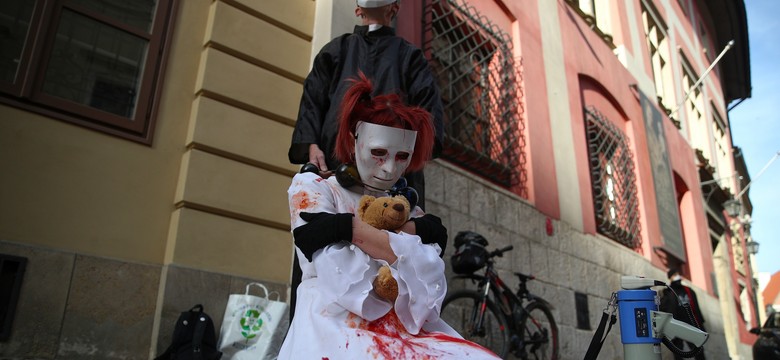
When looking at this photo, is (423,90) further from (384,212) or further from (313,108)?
(384,212)

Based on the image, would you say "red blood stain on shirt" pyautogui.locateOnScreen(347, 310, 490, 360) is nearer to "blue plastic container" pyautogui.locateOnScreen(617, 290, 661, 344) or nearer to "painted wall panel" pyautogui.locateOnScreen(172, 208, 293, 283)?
"blue plastic container" pyautogui.locateOnScreen(617, 290, 661, 344)

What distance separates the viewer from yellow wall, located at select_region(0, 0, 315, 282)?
2869 millimetres

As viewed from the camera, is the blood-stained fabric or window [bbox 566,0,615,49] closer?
the blood-stained fabric

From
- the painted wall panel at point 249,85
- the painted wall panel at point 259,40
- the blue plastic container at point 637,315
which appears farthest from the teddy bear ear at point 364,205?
the painted wall panel at point 259,40

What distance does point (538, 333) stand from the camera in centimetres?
461

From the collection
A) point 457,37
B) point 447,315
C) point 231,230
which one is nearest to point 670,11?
point 457,37

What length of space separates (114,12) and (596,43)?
24.6 ft

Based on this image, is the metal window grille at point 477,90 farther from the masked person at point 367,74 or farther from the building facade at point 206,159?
the masked person at point 367,74

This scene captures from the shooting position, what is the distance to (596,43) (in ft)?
29.2

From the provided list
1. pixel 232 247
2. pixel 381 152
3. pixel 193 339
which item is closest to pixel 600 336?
pixel 381 152

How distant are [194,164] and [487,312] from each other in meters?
2.45

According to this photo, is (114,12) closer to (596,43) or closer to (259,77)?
(259,77)

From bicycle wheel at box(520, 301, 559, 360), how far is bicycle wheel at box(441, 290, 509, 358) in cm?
28

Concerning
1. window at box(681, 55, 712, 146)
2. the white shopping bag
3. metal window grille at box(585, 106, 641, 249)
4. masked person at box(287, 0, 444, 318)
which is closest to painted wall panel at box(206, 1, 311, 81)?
masked person at box(287, 0, 444, 318)
